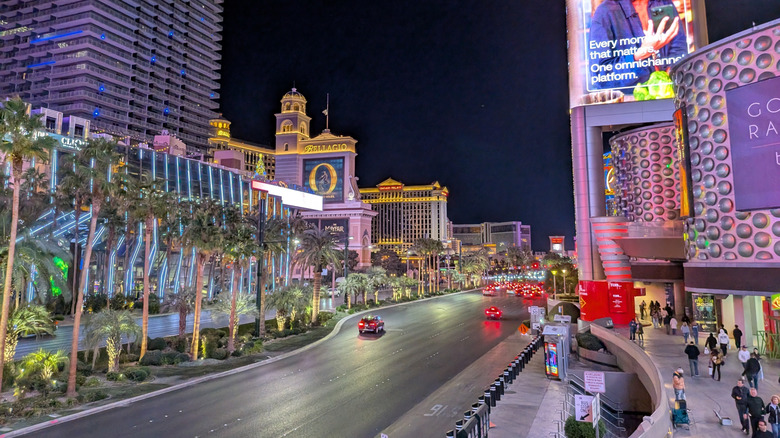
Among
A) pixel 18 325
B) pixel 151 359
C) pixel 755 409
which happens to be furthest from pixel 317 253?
pixel 755 409

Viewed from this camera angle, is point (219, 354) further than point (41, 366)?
Yes

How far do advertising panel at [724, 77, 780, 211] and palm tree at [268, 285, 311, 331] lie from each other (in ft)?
103

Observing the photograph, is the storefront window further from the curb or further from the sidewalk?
the curb

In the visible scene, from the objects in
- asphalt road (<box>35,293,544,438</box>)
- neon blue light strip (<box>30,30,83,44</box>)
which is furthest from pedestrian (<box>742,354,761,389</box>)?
neon blue light strip (<box>30,30,83,44</box>)

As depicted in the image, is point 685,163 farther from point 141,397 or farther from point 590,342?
point 141,397

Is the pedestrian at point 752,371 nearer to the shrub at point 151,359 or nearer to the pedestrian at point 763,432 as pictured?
the pedestrian at point 763,432

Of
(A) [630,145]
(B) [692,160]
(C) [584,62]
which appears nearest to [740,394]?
(B) [692,160]

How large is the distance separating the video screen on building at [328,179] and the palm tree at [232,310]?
86434mm

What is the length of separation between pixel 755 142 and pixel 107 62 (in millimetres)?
109793

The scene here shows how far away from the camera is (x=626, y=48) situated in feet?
143

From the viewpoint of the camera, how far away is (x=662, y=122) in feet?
142

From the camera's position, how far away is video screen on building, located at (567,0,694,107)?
4219 centimetres

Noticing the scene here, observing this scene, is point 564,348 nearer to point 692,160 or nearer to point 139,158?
point 692,160

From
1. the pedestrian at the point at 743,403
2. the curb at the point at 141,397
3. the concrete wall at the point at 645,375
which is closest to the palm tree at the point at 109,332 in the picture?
the curb at the point at 141,397
